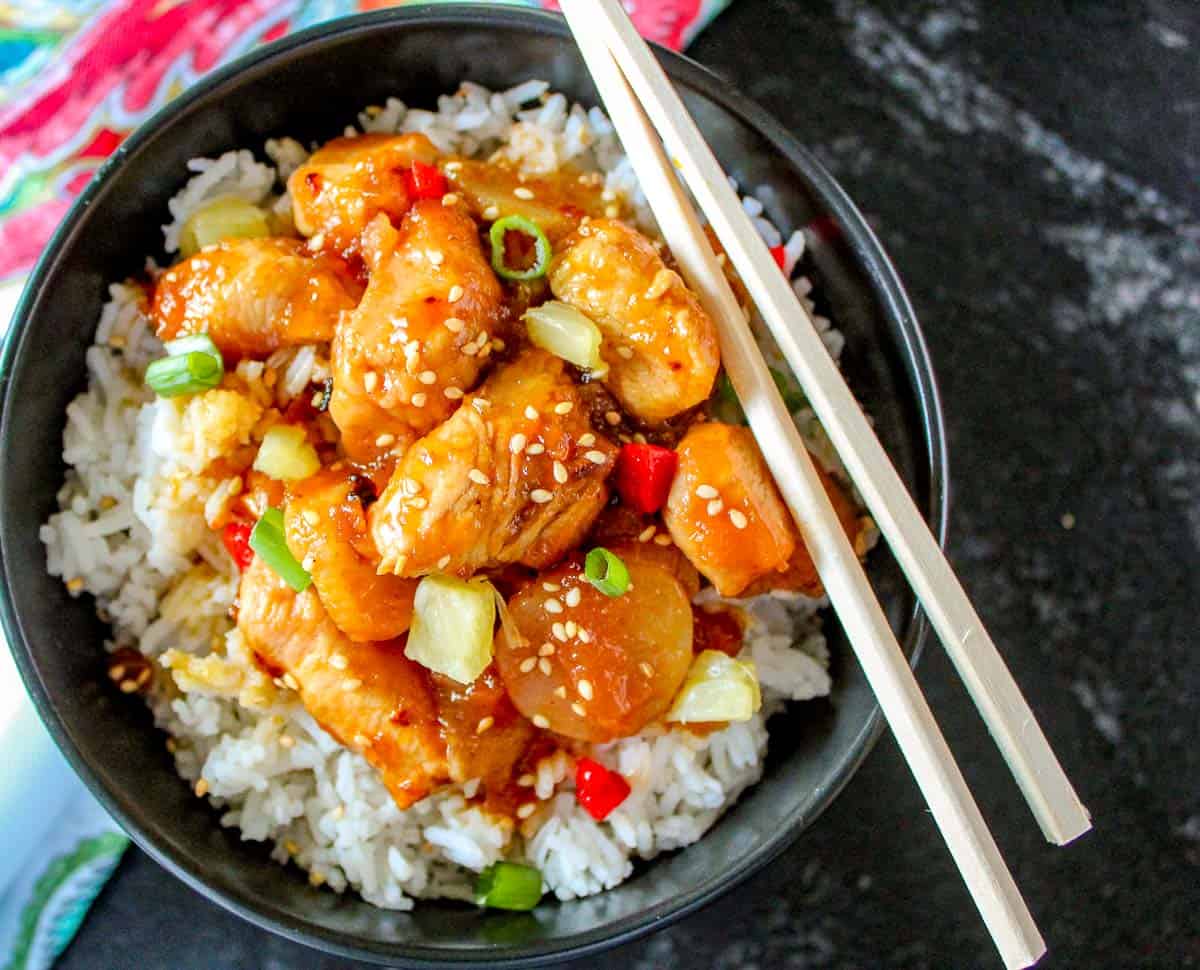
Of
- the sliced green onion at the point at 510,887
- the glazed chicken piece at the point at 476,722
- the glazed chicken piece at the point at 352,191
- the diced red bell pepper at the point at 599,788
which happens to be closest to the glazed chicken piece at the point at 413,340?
the glazed chicken piece at the point at 352,191

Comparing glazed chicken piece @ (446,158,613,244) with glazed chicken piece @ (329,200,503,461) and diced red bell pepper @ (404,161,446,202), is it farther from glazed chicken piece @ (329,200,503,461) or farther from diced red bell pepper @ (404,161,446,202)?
glazed chicken piece @ (329,200,503,461)

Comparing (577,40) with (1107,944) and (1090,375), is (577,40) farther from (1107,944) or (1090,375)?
(1107,944)

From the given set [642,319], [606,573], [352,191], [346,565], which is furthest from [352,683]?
[352,191]

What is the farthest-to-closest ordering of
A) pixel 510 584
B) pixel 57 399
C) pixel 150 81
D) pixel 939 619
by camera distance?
pixel 150 81 → pixel 57 399 → pixel 510 584 → pixel 939 619

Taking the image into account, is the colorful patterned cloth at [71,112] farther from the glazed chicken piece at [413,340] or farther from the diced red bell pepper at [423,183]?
the glazed chicken piece at [413,340]

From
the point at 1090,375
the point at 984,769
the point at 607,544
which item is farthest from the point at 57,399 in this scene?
the point at 1090,375

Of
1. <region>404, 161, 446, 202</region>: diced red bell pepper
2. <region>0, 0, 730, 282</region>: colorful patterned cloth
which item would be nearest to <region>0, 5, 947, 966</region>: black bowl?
<region>404, 161, 446, 202</region>: diced red bell pepper
